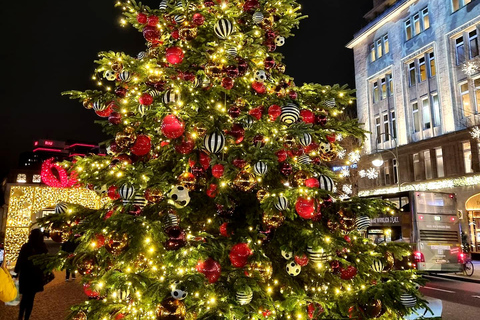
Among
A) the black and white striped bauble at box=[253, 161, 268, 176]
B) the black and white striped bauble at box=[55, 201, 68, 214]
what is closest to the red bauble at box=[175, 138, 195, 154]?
the black and white striped bauble at box=[253, 161, 268, 176]

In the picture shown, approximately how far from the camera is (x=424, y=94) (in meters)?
26.7

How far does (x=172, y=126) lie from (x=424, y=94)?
92.2ft

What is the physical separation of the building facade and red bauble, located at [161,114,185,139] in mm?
18715

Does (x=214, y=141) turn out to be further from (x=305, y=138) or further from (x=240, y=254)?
(x=240, y=254)

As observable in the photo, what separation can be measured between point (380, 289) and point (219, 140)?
2.06 meters

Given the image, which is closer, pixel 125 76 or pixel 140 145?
pixel 140 145

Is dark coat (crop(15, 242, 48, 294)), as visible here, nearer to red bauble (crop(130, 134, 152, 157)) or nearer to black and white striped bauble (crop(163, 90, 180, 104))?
red bauble (crop(130, 134, 152, 157))

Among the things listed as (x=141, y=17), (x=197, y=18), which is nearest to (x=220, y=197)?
(x=197, y=18)

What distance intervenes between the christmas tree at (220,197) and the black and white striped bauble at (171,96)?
0.05 metres

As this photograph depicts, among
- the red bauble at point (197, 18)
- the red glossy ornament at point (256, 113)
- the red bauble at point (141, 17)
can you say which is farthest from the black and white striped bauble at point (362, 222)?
the red bauble at point (141, 17)

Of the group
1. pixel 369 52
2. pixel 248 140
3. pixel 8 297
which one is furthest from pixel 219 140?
pixel 369 52

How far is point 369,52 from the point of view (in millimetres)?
33469

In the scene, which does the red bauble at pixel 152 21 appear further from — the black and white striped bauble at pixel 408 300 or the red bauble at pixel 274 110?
the black and white striped bauble at pixel 408 300

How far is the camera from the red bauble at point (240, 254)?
338 cm
